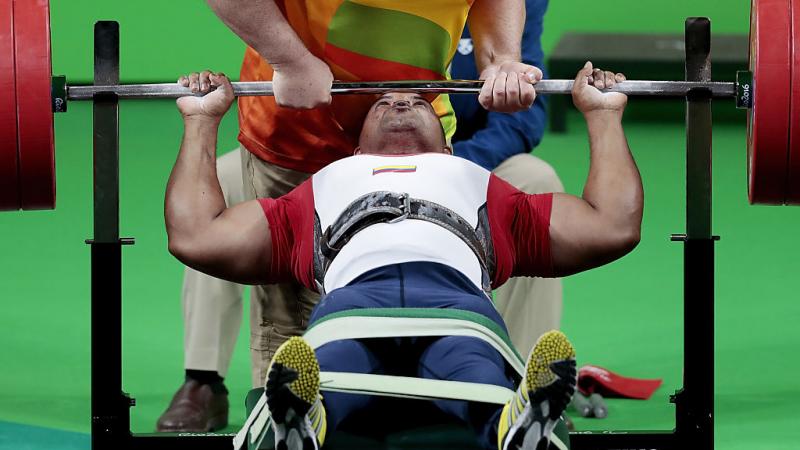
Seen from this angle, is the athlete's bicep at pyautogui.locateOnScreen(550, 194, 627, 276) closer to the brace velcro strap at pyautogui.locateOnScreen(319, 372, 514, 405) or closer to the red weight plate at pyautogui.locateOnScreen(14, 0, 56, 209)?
the brace velcro strap at pyautogui.locateOnScreen(319, 372, 514, 405)

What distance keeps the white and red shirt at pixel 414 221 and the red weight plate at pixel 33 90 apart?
1.43ft

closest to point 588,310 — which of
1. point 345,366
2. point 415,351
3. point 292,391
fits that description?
point 415,351

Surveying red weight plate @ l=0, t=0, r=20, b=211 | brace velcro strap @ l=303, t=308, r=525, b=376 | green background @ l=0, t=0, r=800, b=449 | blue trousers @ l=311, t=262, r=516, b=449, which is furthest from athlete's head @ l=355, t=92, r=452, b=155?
green background @ l=0, t=0, r=800, b=449

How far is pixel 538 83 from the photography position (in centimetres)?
295

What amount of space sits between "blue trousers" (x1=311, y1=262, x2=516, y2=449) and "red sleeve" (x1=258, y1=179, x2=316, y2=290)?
0.21 meters

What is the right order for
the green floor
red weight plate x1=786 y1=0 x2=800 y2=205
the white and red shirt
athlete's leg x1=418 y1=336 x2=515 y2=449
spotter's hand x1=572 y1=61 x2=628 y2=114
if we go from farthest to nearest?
the green floor
spotter's hand x1=572 y1=61 x2=628 y2=114
red weight plate x1=786 y1=0 x2=800 y2=205
the white and red shirt
athlete's leg x1=418 y1=336 x2=515 y2=449

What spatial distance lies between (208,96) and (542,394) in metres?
1.06

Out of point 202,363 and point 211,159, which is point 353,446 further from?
point 202,363

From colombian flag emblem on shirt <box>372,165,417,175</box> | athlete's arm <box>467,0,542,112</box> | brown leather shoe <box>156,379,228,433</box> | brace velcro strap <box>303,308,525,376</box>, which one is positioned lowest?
brown leather shoe <box>156,379,228,433</box>

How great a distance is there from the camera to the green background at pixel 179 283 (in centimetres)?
387

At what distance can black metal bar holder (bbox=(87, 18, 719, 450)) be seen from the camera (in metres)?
2.90

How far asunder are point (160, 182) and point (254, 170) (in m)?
3.09

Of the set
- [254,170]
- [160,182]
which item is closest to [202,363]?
[254,170]

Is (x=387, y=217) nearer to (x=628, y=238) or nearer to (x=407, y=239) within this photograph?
(x=407, y=239)
